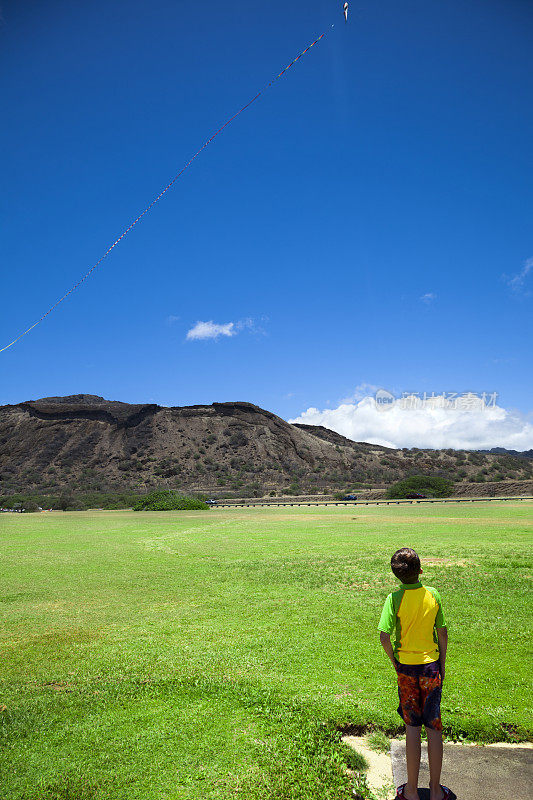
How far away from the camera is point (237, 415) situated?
11331cm

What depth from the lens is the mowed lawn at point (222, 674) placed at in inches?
175

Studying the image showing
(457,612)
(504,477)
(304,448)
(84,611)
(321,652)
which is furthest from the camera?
(304,448)

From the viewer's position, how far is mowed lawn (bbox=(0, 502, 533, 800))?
14.6ft

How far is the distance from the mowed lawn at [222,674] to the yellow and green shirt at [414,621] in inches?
54.6

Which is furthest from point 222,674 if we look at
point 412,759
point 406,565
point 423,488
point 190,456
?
point 190,456

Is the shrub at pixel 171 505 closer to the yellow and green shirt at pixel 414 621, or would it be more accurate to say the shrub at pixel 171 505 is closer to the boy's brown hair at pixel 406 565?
the yellow and green shirt at pixel 414 621

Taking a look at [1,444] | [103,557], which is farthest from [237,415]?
[103,557]

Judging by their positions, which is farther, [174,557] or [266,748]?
[174,557]

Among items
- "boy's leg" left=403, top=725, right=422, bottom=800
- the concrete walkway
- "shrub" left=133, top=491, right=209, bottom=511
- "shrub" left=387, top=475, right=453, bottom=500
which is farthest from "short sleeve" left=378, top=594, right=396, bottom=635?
"shrub" left=387, top=475, right=453, bottom=500

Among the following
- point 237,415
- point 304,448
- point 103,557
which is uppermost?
point 237,415

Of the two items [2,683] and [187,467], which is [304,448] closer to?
[187,467]

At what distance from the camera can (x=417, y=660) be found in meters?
3.81

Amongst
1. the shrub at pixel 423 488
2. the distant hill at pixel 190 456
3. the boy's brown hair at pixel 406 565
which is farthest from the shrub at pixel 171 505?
the boy's brown hair at pixel 406 565

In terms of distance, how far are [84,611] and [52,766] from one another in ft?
20.6
